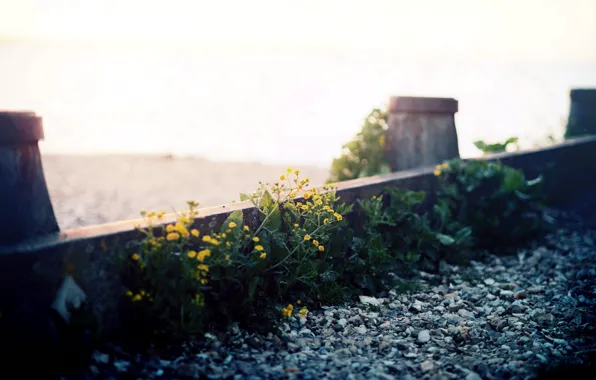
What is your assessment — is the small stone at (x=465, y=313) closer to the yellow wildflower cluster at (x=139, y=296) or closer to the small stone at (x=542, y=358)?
the small stone at (x=542, y=358)

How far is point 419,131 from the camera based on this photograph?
20.5 ft

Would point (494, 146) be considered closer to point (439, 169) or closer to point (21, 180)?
point (439, 169)

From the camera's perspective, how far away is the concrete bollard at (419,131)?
6.19 metres

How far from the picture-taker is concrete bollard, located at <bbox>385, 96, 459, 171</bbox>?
619 centimetres

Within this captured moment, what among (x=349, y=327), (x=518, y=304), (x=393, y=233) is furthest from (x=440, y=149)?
(x=349, y=327)

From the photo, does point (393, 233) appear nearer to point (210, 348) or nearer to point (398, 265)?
point (398, 265)

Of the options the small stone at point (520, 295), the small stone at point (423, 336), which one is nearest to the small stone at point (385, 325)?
the small stone at point (423, 336)

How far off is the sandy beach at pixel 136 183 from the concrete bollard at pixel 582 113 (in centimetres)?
380

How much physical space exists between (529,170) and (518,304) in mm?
3311

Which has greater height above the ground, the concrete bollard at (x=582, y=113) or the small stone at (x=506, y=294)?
the concrete bollard at (x=582, y=113)

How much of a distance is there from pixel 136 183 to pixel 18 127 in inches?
222

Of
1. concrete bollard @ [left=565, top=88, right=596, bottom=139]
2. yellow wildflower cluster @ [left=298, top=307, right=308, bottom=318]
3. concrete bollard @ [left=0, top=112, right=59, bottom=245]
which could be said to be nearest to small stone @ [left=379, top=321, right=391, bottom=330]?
yellow wildflower cluster @ [left=298, top=307, right=308, bottom=318]

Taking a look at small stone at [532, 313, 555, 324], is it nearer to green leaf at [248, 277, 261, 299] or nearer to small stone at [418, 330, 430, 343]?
small stone at [418, 330, 430, 343]

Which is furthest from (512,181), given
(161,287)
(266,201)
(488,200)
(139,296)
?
(139,296)
